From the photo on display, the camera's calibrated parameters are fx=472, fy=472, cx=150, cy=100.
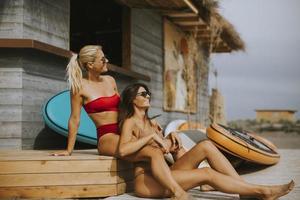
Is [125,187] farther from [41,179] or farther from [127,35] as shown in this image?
[127,35]

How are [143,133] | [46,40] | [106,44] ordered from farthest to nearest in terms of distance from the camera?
[106,44], [46,40], [143,133]

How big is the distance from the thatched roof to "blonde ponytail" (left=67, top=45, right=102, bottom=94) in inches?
165

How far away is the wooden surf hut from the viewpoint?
18.6ft

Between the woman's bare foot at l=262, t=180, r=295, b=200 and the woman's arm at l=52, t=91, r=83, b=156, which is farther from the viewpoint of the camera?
the woman's arm at l=52, t=91, r=83, b=156

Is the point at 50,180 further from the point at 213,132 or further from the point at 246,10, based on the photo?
the point at 246,10

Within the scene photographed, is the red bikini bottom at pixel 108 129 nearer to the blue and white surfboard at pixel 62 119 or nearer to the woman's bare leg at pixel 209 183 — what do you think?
the woman's bare leg at pixel 209 183

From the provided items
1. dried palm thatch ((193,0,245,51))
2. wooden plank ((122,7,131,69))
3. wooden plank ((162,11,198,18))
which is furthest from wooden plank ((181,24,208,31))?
wooden plank ((122,7,131,69))

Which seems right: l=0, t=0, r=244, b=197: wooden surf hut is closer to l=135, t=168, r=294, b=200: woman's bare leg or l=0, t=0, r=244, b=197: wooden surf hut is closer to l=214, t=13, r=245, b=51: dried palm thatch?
l=214, t=13, r=245, b=51: dried palm thatch

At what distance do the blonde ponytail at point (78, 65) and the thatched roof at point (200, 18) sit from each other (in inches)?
165

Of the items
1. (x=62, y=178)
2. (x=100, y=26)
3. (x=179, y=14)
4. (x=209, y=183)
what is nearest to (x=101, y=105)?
(x=62, y=178)

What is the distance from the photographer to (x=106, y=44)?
10.2m

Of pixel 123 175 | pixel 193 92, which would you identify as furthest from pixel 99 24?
pixel 123 175

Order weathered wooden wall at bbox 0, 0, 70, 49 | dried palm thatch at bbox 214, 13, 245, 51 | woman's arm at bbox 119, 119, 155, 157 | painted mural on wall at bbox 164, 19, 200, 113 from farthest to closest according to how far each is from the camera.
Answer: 1. dried palm thatch at bbox 214, 13, 245, 51
2. painted mural on wall at bbox 164, 19, 200, 113
3. weathered wooden wall at bbox 0, 0, 70, 49
4. woman's arm at bbox 119, 119, 155, 157

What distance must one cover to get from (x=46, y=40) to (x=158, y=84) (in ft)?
15.0
